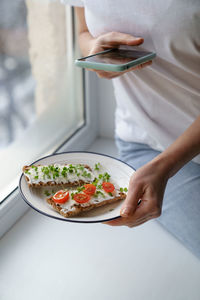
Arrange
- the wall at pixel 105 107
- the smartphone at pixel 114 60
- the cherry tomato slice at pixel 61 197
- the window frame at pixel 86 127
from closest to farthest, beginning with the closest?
the smartphone at pixel 114 60 < the cherry tomato slice at pixel 61 197 < the window frame at pixel 86 127 < the wall at pixel 105 107

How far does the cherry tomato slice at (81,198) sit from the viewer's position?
0.77 meters

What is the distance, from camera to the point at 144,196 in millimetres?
732

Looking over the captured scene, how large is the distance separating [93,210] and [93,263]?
0.68 ft

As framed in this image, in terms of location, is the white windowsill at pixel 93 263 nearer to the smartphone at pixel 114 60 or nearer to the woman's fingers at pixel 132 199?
the woman's fingers at pixel 132 199

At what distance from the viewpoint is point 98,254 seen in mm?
937

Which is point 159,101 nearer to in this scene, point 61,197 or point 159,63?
point 159,63

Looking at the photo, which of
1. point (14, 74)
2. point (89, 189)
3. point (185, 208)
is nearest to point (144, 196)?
point (89, 189)

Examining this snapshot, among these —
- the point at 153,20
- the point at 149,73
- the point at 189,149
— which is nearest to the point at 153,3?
the point at 153,20

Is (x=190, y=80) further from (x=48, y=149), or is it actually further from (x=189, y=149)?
(x=48, y=149)

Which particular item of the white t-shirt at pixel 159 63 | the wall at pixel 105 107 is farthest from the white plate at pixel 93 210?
the wall at pixel 105 107

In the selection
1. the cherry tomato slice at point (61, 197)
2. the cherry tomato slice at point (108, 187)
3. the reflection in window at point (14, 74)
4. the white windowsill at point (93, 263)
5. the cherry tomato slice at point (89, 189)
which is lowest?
the white windowsill at point (93, 263)

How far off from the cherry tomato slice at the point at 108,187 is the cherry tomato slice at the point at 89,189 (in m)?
0.03

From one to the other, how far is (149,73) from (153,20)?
0.50 feet

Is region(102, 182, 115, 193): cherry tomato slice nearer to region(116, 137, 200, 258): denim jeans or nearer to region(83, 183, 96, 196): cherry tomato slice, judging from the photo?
region(83, 183, 96, 196): cherry tomato slice
